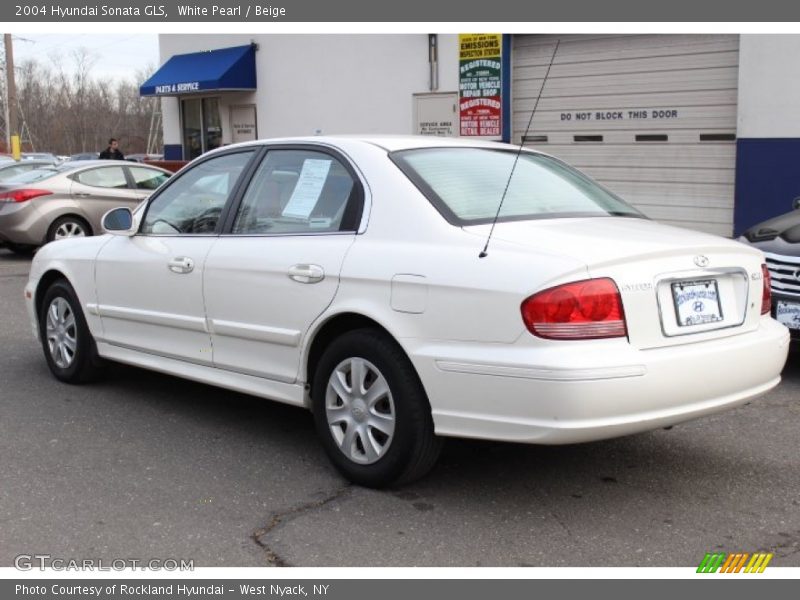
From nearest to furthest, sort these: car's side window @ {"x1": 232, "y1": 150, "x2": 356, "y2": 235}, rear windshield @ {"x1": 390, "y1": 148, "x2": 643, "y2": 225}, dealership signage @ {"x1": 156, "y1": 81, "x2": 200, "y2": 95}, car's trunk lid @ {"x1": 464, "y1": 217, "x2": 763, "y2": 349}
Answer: car's trunk lid @ {"x1": 464, "y1": 217, "x2": 763, "y2": 349}, rear windshield @ {"x1": 390, "y1": 148, "x2": 643, "y2": 225}, car's side window @ {"x1": 232, "y1": 150, "x2": 356, "y2": 235}, dealership signage @ {"x1": 156, "y1": 81, "x2": 200, "y2": 95}

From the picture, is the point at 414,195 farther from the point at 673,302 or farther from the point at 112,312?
the point at 112,312

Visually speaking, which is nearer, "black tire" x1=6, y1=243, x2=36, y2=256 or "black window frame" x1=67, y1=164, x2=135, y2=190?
"black window frame" x1=67, y1=164, x2=135, y2=190

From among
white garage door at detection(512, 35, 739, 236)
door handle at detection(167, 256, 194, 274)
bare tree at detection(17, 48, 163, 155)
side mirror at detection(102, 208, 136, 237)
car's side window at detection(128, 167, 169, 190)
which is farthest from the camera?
bare tree at detection(17, 48, 163, 155)

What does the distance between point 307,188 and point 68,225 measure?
9771mm

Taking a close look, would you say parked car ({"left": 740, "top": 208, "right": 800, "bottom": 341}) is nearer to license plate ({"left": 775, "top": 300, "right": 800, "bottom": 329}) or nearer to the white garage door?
license plate ({"left": 775, "top": 300, "right": 800, "bottom": 329})

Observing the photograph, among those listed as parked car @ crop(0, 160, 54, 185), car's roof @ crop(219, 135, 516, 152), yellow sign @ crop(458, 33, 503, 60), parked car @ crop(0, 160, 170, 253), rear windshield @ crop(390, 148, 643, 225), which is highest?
yellow sign @ crop(458, 33, 503, 60)

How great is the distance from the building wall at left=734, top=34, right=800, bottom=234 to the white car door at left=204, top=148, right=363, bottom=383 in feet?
25.3

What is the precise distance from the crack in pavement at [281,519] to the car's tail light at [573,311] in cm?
125

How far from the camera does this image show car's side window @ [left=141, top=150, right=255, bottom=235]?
5.30 meters

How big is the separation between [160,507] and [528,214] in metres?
2.09

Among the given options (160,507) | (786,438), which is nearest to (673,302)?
(786,438)

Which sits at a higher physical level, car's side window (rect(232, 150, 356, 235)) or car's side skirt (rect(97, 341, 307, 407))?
car's side window (rect(232, 150, 356, 235))

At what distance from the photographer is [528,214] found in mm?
4438

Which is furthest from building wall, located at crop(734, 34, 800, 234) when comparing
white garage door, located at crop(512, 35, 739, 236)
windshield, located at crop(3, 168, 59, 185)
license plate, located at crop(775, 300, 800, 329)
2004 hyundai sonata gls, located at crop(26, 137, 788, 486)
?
windshield, located at crop(3, 168, 59, 185)
